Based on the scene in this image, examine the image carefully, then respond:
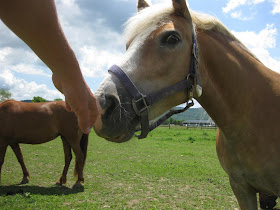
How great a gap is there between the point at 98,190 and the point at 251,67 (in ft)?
16.5

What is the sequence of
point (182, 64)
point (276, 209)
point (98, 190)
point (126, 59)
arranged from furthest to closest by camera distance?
point (98, 190) < point (276, 209) < point (182, 64) < point (126, 59)

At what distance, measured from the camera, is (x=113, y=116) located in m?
1.55

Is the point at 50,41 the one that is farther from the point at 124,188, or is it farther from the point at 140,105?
the point at 124,188

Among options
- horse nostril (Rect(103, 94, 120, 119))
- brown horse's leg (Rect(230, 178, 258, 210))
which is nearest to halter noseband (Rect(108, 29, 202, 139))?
horse nostril (Rect(103, 94, 120, 119))

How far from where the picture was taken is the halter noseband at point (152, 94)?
162cm

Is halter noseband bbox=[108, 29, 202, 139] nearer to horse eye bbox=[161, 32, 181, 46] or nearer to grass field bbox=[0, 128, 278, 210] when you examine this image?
horse eye bbox=[161, 32, 181, 46]

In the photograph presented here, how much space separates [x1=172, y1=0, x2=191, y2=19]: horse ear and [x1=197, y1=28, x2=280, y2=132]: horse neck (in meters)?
0.25

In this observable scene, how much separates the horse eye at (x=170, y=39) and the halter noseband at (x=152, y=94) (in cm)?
17

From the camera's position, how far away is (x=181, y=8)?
1.87 meters

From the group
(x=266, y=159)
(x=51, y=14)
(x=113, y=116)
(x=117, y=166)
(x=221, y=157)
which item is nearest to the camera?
(x=51, y=14)

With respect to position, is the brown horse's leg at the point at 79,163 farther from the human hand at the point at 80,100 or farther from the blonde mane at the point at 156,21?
the human hand at the point at 80,100

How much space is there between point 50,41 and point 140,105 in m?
0.94

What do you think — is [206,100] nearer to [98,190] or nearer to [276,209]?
[276,209]

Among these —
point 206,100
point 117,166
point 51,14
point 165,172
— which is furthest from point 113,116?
point 117,166
